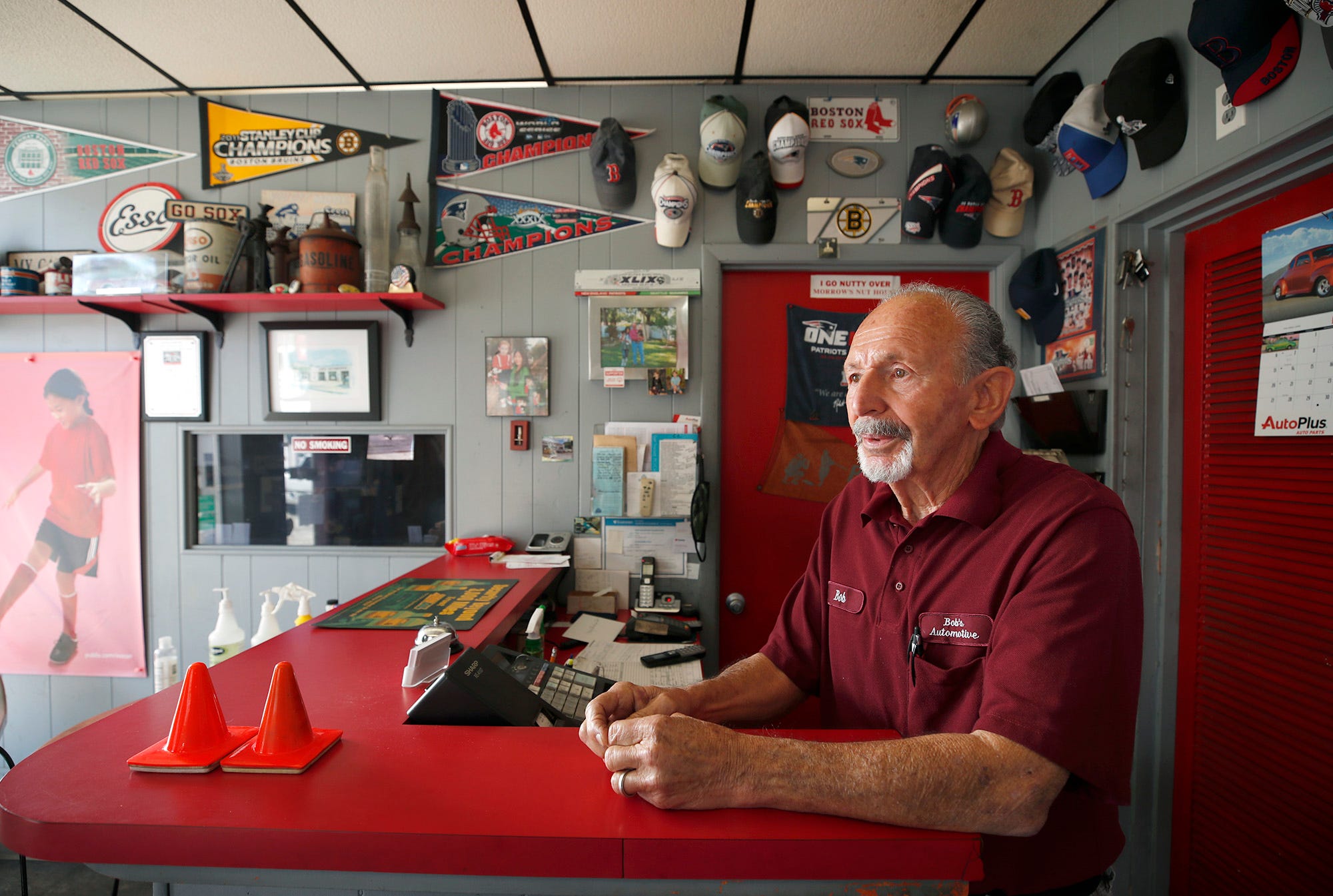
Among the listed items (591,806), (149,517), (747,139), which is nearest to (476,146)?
(747,139)

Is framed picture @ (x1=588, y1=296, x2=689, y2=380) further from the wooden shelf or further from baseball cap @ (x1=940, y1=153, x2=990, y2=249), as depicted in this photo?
baseball cap @ (x1=940, y1=153, x2=990, y2=249)

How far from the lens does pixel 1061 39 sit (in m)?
2.19

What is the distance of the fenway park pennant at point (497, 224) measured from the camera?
2531mm

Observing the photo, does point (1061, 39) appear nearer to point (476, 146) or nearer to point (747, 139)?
point (747, 139)

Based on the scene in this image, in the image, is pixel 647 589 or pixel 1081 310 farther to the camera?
pixel 647 589

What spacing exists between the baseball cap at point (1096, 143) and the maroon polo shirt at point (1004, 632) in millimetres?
1434

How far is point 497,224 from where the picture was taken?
2.54 m

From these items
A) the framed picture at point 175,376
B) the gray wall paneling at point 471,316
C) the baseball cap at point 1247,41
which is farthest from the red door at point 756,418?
the framed picture at point 175,376

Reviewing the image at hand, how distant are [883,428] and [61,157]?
348 cm

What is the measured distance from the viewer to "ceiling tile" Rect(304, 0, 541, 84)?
2.06 meters

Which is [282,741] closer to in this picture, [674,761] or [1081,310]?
[674,761]

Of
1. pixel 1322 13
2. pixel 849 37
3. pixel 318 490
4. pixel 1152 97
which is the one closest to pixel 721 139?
pixel 849 37

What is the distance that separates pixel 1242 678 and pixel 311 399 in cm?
327

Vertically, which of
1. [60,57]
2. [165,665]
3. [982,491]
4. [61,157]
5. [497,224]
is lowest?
[165,665]
